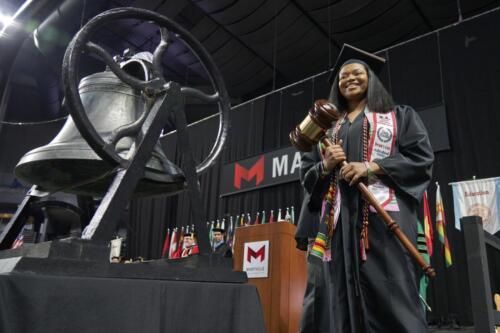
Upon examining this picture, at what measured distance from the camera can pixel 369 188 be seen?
121 cm

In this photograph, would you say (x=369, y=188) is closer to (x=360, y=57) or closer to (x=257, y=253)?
(x=360, y=57)

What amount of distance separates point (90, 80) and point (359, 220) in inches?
42.4

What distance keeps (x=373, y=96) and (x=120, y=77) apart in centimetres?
84

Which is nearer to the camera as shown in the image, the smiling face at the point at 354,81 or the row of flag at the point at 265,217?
the smiling face at the point at 354,81

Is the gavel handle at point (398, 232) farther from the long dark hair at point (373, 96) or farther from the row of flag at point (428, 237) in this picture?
the long dark hair at point (373, 96)

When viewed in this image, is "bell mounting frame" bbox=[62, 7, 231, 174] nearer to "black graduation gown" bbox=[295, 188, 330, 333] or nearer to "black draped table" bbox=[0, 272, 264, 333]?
"black draped table" bbox=[0, 272, 264, 333]

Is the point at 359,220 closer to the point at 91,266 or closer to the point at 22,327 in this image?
the point at 91,266

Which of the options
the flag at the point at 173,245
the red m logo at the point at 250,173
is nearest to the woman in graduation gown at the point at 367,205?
the red m logo at the point at 250,173

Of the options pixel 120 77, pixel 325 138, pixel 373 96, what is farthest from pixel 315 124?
pixel 120 77

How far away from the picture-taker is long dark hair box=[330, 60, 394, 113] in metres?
1.34

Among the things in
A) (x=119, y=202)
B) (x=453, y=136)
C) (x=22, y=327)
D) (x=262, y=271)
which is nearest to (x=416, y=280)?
(x=119, y=202)

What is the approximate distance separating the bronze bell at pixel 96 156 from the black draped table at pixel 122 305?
423mm

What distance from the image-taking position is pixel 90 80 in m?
1.49

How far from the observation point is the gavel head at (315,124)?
3.86ft
